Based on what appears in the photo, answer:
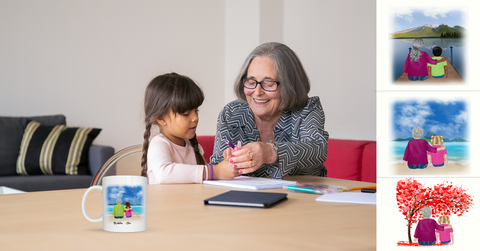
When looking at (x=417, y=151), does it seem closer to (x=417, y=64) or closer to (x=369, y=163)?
(x=417, y=64)

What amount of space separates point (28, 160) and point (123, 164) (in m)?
2.05

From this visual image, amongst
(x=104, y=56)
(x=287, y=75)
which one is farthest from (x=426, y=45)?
(x=104, y=56)

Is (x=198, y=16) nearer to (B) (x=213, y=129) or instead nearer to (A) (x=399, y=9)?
(B) (x=213, y=129)

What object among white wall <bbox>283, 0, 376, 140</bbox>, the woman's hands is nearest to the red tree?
the woman's hands

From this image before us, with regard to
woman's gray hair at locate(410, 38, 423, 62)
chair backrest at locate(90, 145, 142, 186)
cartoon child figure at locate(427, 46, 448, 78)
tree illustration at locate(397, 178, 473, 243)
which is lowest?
chair backrest at locate(90, 145, 142, 186)

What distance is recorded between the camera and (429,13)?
1.47 feet

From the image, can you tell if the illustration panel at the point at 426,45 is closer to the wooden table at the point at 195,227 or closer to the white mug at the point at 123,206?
the wooden table at the point at 195,227

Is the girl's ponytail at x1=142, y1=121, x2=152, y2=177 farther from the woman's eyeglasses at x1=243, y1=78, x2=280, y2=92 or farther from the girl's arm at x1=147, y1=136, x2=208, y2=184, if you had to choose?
the woman's eyeglasses at x1=243, y1=78, x2=280, y2=92

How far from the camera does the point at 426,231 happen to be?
1.47 feet

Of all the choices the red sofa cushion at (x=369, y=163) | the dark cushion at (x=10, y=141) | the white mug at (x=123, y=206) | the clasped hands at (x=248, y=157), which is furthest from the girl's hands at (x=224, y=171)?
the dark cushion at (x=10, y=141)

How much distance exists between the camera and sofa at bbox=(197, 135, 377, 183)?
2812 mm

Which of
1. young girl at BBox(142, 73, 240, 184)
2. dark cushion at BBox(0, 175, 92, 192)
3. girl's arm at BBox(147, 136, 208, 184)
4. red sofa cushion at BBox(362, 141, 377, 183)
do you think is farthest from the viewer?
dark cushion at BBox(0, 175, 92, 192)

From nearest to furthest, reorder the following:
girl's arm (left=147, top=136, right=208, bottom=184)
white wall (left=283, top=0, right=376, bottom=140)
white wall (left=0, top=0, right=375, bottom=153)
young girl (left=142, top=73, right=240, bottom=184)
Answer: girl's arm (left=147, top=136, right=208, bottom=184)
young girl (left=142, top=73, right=240, bottom=184)
white wall (left=283, top=0, right=376, bottom=140)
white wall (left=0, top=0, right=375, bottom=153)

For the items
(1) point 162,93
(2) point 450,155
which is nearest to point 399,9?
(2) point 450,155
